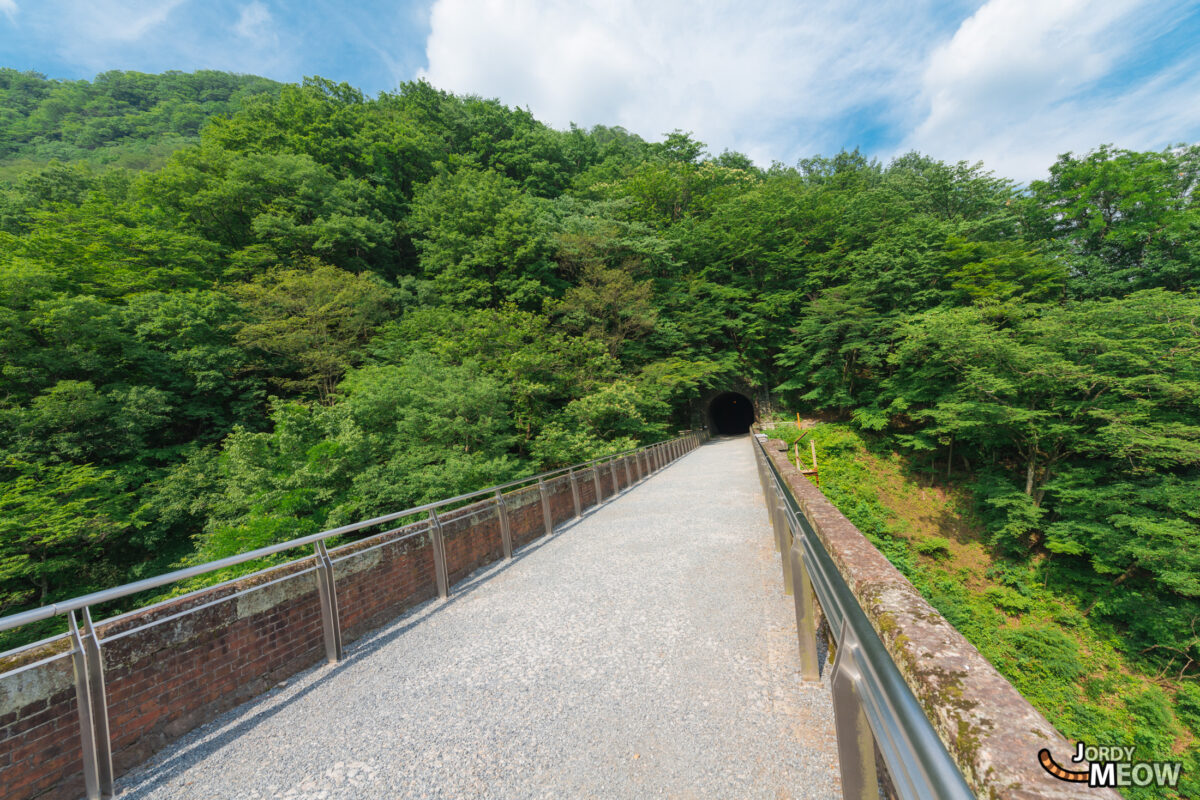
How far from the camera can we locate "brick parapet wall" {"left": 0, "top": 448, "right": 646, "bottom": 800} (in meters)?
2.21

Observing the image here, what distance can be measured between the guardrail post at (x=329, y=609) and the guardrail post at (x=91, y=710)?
49.7 inches

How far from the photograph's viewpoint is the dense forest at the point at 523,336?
13047mm

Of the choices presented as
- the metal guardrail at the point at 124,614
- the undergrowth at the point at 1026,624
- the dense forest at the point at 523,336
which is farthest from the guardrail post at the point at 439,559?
the undergrowth at the point at 1026,624

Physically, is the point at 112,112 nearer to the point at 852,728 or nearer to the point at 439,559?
the point at 439,559

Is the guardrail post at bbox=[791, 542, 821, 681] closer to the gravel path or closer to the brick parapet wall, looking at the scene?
the gravel path

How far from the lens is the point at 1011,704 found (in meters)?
1.01

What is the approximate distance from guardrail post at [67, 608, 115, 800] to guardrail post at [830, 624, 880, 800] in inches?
139

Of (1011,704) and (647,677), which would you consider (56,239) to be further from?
(1011,704)

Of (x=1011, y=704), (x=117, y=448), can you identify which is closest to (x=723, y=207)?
(x=117, y=448)

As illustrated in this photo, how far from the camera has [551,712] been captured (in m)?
2.63

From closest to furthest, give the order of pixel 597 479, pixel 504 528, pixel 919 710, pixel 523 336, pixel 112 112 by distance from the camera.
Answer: pixel 919 710 → pixel 504 528 → pixel 597 479 → pixel 523 336 → pixel 112 112

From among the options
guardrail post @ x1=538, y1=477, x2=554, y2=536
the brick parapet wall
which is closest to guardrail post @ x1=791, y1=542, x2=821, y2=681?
the brick parapet wall

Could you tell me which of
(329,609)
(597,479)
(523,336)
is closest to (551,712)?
(329,609)

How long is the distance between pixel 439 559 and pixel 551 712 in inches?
105
